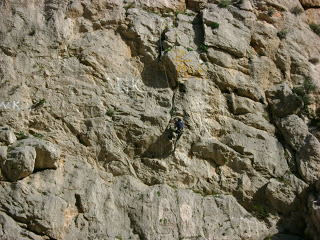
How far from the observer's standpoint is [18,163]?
11.0 m

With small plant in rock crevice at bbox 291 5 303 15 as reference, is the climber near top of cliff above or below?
below

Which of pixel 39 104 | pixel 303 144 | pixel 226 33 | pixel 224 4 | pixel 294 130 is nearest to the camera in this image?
pixel 39 104

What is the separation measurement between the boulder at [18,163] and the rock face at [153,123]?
3cm

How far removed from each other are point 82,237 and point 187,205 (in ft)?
10.6

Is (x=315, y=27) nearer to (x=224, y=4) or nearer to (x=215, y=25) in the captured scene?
(x=224, y=4)

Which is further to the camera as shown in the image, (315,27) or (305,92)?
(315,27)

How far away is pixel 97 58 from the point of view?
45.9 feet

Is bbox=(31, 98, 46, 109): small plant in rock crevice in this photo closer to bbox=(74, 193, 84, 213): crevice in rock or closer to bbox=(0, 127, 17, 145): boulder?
bbox=(0, 127, 17, 145): boulder

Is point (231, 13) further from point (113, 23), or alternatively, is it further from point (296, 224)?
point (296, 224)

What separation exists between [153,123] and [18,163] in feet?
14.5

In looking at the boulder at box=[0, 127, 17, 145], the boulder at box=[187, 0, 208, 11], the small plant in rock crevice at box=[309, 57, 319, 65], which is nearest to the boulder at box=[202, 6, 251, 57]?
the boulder at box=[187, 0, 208, 11]

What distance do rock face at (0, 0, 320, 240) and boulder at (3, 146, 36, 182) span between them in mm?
32

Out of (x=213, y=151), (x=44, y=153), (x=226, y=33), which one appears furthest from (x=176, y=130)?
(x=226, y=33)

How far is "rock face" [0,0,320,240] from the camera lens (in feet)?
37.5
